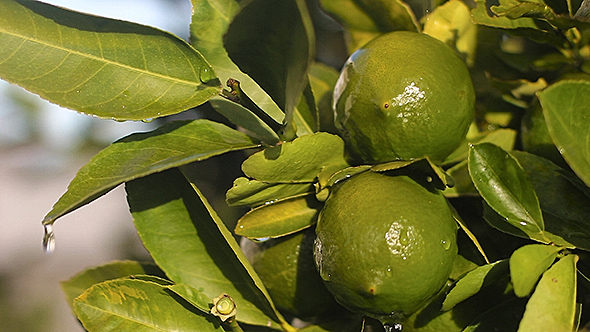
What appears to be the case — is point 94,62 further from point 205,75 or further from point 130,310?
point 130,310

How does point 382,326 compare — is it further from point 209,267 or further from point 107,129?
point 107,129

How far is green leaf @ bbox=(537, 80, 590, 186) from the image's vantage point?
56cm

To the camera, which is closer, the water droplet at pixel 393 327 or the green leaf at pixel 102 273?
the water droplet at pixel 393 327

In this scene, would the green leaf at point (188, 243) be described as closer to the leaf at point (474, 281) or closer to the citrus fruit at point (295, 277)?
the citrus fruit at point (295, 277)

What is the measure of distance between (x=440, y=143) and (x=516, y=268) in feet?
0.55

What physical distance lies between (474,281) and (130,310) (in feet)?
1.36

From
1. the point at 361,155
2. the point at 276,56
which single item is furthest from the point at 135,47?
the point at 361,155

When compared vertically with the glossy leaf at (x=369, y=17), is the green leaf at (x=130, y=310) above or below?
below

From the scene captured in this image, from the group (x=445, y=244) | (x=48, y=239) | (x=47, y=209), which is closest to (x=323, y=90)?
(x=445, y=244)

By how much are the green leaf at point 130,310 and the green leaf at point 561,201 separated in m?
0.43

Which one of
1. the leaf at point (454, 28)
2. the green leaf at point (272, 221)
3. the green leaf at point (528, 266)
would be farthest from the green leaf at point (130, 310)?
the leaf at point (454, 28)

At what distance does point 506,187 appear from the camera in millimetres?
612

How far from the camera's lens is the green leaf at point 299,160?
24.1 inches

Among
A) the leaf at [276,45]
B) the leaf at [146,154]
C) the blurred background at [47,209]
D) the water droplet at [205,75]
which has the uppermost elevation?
the leaf at [276,45]
